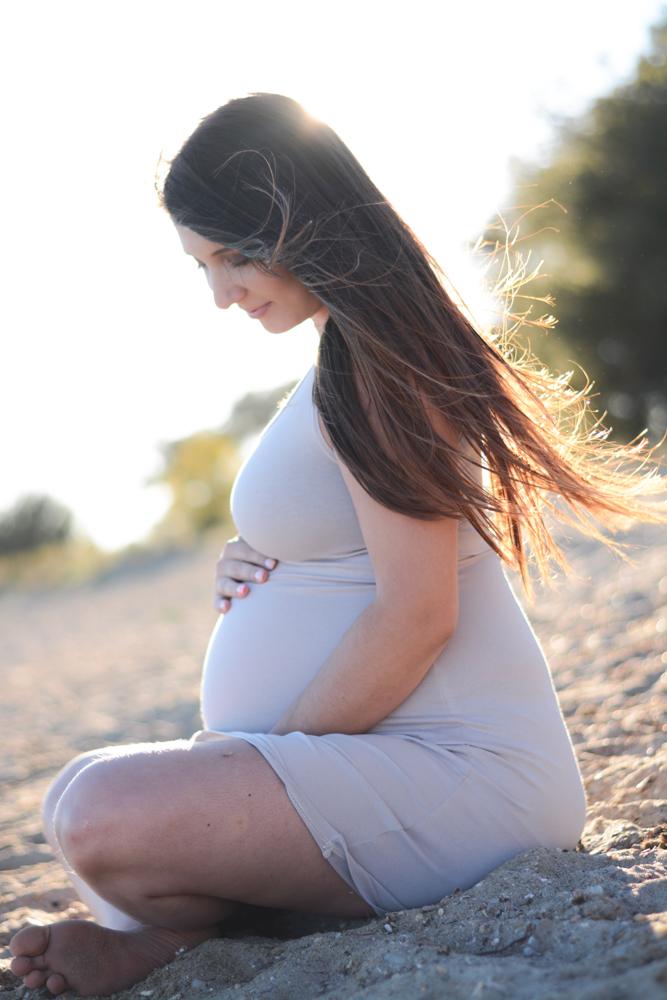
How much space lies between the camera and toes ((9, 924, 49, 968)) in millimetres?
1971

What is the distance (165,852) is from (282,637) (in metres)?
0.51

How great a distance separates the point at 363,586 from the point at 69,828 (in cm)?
70

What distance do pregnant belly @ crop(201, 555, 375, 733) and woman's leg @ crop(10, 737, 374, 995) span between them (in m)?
0.25

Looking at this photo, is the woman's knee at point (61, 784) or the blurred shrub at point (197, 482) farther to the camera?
the blurred shrub at point (197, 482)

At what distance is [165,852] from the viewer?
75.4 inches

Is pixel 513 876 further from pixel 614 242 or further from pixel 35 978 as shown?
pixel 614 242

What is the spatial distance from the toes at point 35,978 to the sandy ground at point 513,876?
Result: 7 centimetres

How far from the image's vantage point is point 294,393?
2361mm

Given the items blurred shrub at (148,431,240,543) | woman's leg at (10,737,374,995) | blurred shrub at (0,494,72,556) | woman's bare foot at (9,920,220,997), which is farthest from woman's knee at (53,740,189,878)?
blurred shrub at (0,494,72,556)

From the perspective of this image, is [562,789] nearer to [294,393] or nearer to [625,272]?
[294,393]

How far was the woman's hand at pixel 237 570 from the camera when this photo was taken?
2355mm

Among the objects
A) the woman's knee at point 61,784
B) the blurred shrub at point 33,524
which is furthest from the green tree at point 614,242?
the woman's knee at point 61,784

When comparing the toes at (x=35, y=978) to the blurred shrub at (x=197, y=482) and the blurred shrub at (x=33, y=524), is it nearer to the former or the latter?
the blurred shrub at (x=197, y=482)

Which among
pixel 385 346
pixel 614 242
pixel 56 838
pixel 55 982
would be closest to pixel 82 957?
pixel 55 982
